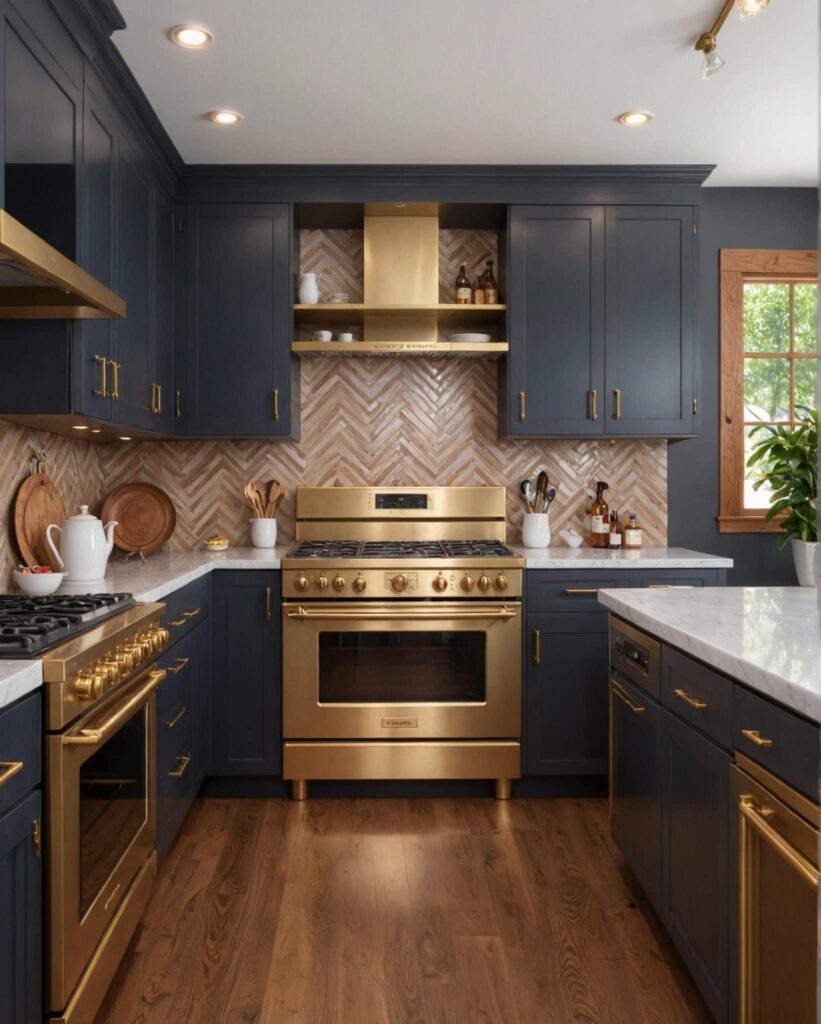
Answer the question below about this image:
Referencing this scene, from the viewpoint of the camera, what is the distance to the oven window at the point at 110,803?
1.75 metres

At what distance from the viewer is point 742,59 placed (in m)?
2.62

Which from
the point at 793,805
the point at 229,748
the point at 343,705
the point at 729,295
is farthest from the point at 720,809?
the point at 729,295

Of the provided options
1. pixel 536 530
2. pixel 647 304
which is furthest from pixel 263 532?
pixel 647 304

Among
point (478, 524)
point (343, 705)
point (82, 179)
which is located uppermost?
point (82, 179)

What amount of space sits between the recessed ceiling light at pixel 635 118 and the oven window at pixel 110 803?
2.65 metres

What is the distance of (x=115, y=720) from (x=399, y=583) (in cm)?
149

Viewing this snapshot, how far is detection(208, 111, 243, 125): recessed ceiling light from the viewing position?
2.98 meters

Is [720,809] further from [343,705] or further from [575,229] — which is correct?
[575,229]

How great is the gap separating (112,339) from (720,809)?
87.3 inches

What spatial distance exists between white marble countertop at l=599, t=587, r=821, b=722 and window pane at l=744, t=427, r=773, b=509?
1654 millimetres

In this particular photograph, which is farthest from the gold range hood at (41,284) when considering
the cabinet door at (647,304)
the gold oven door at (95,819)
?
the cabinet door at (647,304)

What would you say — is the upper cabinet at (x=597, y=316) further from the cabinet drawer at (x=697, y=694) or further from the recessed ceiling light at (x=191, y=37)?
the cabinet drawer at (x=697, y=694)

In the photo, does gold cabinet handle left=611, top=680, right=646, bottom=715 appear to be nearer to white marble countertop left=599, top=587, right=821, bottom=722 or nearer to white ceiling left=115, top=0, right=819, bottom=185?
white marble countertop left=599, top=587, right=821, bottom=722

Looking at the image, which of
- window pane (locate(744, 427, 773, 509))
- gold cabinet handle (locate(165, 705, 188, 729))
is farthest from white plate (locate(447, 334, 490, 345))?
gold cabinet handle (locate(165, 705, 188, 729))
